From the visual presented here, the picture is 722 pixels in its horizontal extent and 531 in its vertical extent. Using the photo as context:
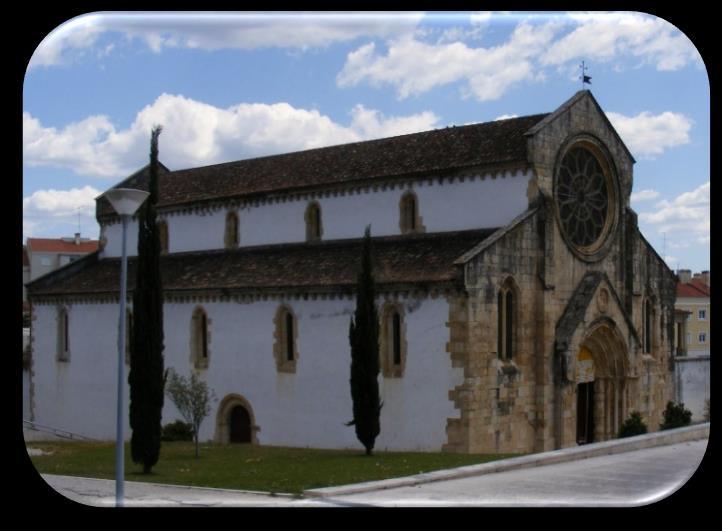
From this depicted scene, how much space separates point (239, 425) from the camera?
118ft

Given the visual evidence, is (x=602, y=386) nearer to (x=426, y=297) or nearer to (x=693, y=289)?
(x=426, y=297)

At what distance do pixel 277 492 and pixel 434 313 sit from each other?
11271 mm

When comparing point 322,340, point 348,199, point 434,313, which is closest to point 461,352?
point 434,313

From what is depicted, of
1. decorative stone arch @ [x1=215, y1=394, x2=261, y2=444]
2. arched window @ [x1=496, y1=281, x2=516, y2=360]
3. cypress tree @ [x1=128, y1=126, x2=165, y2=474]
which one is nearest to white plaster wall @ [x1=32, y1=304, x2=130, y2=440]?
decorative stone arch @ [x1=215, y1=394, x2=261, y2=444]

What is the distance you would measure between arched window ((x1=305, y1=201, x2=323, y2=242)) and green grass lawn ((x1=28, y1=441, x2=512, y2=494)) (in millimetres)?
8756

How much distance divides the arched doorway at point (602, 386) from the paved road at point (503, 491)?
39.6 ft

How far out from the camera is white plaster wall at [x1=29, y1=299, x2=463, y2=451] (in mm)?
30203

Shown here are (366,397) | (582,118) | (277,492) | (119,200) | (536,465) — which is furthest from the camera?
(582,118)

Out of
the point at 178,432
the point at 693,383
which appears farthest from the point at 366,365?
the point at 693,383

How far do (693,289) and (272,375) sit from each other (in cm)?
3070

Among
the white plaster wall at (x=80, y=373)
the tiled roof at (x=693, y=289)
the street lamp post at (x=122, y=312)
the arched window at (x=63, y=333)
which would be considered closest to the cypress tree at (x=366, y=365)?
the street lamp post at (x=122, y=312)

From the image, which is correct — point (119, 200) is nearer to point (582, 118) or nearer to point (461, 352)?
point (461, 352)

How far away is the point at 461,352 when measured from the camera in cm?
2952

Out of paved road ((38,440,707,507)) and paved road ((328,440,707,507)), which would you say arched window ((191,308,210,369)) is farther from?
paved road ((328,440,707,507))
